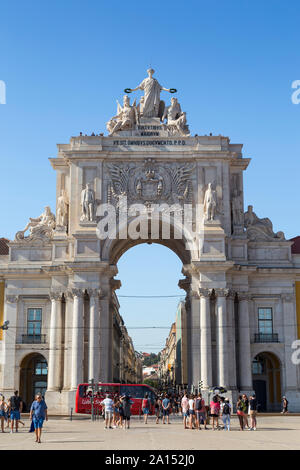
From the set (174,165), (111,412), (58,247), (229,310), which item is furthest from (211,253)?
(111,412)

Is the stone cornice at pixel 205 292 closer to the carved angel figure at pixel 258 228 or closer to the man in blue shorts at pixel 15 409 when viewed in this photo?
the carved angel figure at pixel 258 228

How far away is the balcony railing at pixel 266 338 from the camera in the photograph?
48803 mm

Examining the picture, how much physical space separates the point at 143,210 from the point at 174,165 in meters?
4.37

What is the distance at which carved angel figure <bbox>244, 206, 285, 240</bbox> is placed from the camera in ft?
166

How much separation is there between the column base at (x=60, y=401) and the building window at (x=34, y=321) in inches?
200

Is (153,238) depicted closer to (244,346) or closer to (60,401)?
(244,346)

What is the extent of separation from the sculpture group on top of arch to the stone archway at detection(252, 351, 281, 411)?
19.1 meters

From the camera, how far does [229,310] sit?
47.8 metres

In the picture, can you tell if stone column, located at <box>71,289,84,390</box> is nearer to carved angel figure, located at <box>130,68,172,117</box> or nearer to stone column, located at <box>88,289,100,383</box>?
stone column, located at <box>88,289,100,383</box>

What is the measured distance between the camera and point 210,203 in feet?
159

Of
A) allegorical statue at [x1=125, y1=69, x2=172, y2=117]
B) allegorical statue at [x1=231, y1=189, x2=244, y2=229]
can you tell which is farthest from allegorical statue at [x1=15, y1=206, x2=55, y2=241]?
allegorical statue at [x1=231, y1=189, x2=244, y2=229]

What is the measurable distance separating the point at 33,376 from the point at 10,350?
465cm

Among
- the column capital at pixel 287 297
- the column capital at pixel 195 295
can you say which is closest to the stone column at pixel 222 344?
the column capital at pixel 195 295
